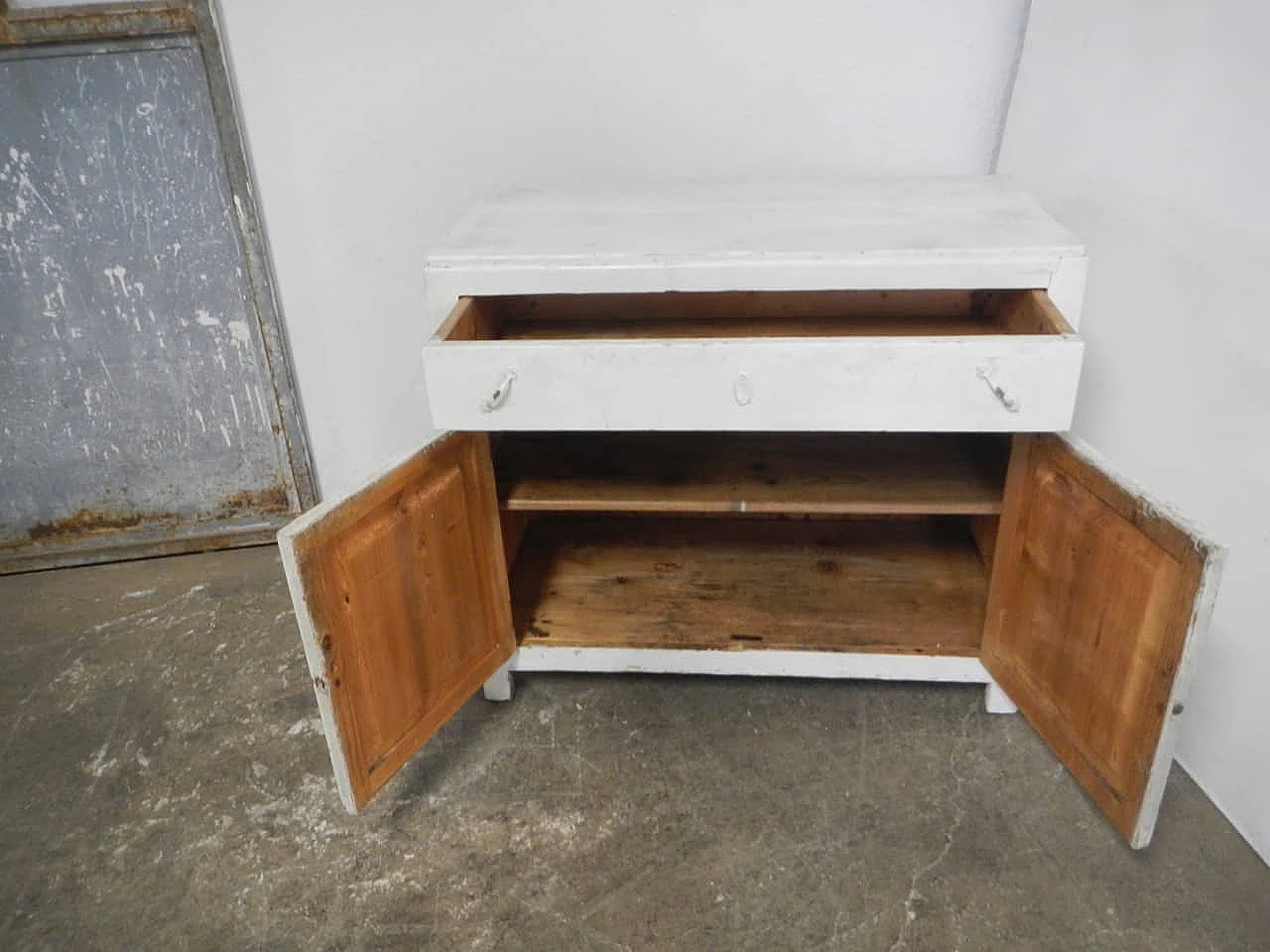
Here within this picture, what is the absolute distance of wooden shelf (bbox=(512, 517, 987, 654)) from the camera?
4.95 ft

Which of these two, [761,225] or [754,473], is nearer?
[761,225]

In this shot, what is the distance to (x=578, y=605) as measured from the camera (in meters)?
1.60

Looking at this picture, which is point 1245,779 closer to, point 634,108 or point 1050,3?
point 1050,3

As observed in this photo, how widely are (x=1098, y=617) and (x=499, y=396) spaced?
0.84 metres

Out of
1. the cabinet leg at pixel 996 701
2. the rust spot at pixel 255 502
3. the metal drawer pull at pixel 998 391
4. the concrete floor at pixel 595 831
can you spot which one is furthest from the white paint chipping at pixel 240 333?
the cabinet leg at pixel 996 701

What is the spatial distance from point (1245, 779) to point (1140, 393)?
598 millimetres

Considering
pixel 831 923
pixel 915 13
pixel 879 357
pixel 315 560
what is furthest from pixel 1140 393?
pixel 315 560

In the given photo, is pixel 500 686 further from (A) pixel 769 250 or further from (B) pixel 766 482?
(A) pixel 769 250

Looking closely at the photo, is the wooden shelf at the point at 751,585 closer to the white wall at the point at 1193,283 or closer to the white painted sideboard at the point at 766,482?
the white painted sideboard at the point at 766,482

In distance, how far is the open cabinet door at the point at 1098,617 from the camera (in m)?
0.97

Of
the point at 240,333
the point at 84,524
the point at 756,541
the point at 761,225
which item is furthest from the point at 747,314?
the point at 84,524

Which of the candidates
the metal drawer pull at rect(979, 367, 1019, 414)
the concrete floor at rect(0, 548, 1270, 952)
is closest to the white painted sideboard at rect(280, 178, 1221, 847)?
the metal drawer pull at rect(979, 367, 1019, 414)

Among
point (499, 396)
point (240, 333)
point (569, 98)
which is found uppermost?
point (569, 98)

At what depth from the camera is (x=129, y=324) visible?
6.24ft
